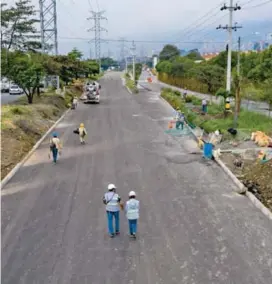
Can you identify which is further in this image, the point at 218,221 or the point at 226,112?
the point at 226,112

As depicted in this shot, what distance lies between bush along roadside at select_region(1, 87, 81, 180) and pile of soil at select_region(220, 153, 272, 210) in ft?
30.7

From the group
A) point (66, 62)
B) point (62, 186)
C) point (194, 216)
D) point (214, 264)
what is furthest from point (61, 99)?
point (214, 264)

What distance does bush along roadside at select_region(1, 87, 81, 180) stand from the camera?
20.0 m

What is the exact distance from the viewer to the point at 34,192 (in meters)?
15.6

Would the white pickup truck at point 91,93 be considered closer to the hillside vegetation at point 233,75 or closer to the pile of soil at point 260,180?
the hillside vegetation at point 233,75

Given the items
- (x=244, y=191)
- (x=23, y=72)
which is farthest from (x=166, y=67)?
(x=244, y=191)

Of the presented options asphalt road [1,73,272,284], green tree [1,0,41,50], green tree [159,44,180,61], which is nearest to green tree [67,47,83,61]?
green tree [1,0,41,50]

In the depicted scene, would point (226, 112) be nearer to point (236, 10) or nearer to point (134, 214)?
point (236, 10)

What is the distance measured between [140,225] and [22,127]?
1444 cm

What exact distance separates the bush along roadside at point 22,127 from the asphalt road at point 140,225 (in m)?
0.79

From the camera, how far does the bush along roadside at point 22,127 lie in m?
20.0

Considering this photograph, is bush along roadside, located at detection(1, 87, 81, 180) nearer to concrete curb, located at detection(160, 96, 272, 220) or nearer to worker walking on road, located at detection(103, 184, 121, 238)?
worker walking on road, located at detection(103, 184, 121, 238)

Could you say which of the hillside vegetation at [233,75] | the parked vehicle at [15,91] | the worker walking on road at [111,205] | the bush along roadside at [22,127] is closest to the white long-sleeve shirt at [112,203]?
the worker walking on road at [111,205]

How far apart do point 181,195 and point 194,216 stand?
202 cm
